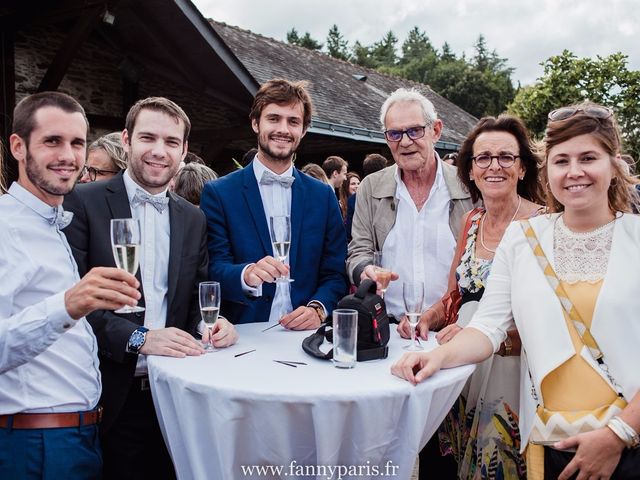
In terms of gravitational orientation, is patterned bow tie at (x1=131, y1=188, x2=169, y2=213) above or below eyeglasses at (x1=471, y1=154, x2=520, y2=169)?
below

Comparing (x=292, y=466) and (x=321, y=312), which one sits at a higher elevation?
(x=321, y=312)

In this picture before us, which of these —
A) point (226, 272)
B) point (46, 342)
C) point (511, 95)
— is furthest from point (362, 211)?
point (511, 95)

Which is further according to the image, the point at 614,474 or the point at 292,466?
the point at 292,466

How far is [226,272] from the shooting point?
2.91 metres

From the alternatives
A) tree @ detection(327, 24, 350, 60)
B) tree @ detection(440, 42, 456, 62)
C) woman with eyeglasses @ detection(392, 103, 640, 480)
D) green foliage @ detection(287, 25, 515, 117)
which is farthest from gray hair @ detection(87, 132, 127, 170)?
tree @ detection(440, 42, 456, 62)

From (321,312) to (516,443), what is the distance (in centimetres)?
118

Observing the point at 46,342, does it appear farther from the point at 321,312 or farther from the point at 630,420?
the point at 630,420

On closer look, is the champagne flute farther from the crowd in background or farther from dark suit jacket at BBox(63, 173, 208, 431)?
dark suit jacket at BBox(63, 173, 208, 431)

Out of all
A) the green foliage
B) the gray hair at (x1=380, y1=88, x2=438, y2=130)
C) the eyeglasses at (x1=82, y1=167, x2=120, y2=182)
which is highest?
the green foliage

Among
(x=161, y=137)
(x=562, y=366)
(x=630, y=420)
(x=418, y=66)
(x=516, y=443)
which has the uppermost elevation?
(x=418, y=66)

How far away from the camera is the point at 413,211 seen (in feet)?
11.0

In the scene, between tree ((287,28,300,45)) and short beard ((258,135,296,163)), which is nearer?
short beard ((258,135,296,163))

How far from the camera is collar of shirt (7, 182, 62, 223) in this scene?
6.82 ft

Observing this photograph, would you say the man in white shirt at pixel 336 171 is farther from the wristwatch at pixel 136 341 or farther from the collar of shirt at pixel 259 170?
the wristwatch at pixel 136 341
